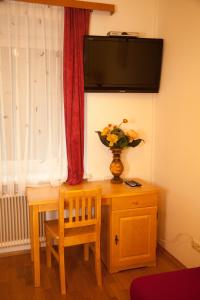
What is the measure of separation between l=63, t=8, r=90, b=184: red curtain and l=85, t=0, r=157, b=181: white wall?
0.15 metres

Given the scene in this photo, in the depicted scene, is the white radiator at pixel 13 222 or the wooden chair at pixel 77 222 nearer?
the wooden chair at pixel 77 222

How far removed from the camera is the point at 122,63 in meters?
2.78

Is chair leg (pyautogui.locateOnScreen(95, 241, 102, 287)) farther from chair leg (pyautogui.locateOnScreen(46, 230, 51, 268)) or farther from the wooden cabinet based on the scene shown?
chair leg (pyautogui.locateOnScreen(46, 230, 51, 268))

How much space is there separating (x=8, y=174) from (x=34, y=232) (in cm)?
68

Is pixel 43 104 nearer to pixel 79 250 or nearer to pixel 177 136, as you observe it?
pixel 177 136

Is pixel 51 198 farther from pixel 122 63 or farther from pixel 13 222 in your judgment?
pixel 122 63

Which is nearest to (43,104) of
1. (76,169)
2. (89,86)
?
(89,86)

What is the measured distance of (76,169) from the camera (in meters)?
2.84

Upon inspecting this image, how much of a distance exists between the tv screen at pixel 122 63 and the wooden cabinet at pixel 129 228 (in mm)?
1046

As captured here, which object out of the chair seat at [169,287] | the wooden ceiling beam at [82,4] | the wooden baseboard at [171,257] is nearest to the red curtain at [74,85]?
the wooden ceiling beam at [82,4]

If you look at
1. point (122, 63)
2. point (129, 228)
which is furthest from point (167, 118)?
point (129, 228)

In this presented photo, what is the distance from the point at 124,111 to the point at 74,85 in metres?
0.65

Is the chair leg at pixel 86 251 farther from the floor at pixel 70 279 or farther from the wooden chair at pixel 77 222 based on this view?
the wooden chair at pixel 77 222

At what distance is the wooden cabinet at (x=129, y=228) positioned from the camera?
8.39ft
